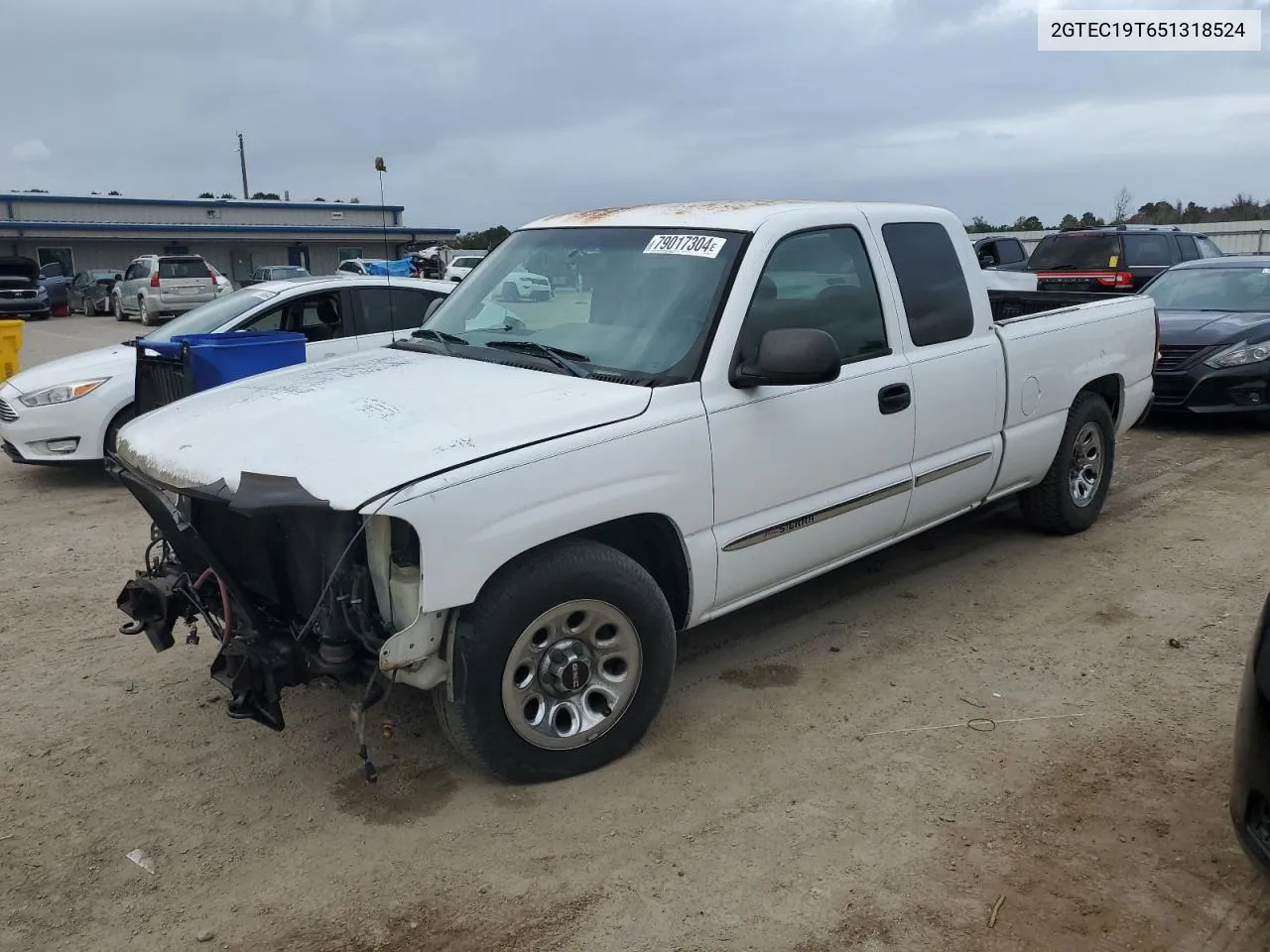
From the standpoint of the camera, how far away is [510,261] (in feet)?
15.7

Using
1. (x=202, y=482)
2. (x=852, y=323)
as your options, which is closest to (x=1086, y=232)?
(x=852, y=323)

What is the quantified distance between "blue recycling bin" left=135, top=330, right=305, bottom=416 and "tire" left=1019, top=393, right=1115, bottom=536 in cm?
460

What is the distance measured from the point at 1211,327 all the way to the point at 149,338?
8855mm

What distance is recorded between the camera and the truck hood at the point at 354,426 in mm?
3076

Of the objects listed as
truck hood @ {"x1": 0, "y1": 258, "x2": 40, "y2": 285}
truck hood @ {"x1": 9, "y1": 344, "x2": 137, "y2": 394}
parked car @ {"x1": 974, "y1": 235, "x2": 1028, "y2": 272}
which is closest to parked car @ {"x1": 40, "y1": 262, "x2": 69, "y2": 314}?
truck hood @ {"x1": 0, "y1": 258, "x2": 40, "y2": 285}

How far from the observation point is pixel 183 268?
26.4m

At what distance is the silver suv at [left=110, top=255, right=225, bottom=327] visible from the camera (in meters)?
26.0

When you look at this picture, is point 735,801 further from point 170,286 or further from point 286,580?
point 170,286

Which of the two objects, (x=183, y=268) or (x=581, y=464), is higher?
(x=183, y=268)

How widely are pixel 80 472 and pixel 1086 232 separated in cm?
1377

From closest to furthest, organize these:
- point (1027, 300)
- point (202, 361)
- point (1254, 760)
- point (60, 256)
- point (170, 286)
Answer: point (1254, 760) → point (202, 361) → point (1027, 300) → point (170, 286) → point (60, 256)

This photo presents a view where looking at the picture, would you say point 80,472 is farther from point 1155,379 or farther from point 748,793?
point 1155,379

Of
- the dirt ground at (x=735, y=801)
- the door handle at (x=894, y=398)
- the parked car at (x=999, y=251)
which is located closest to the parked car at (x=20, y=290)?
the parked car at (x=999, y=251)

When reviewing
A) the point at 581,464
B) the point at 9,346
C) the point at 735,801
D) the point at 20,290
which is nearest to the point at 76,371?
the point at 9,346
